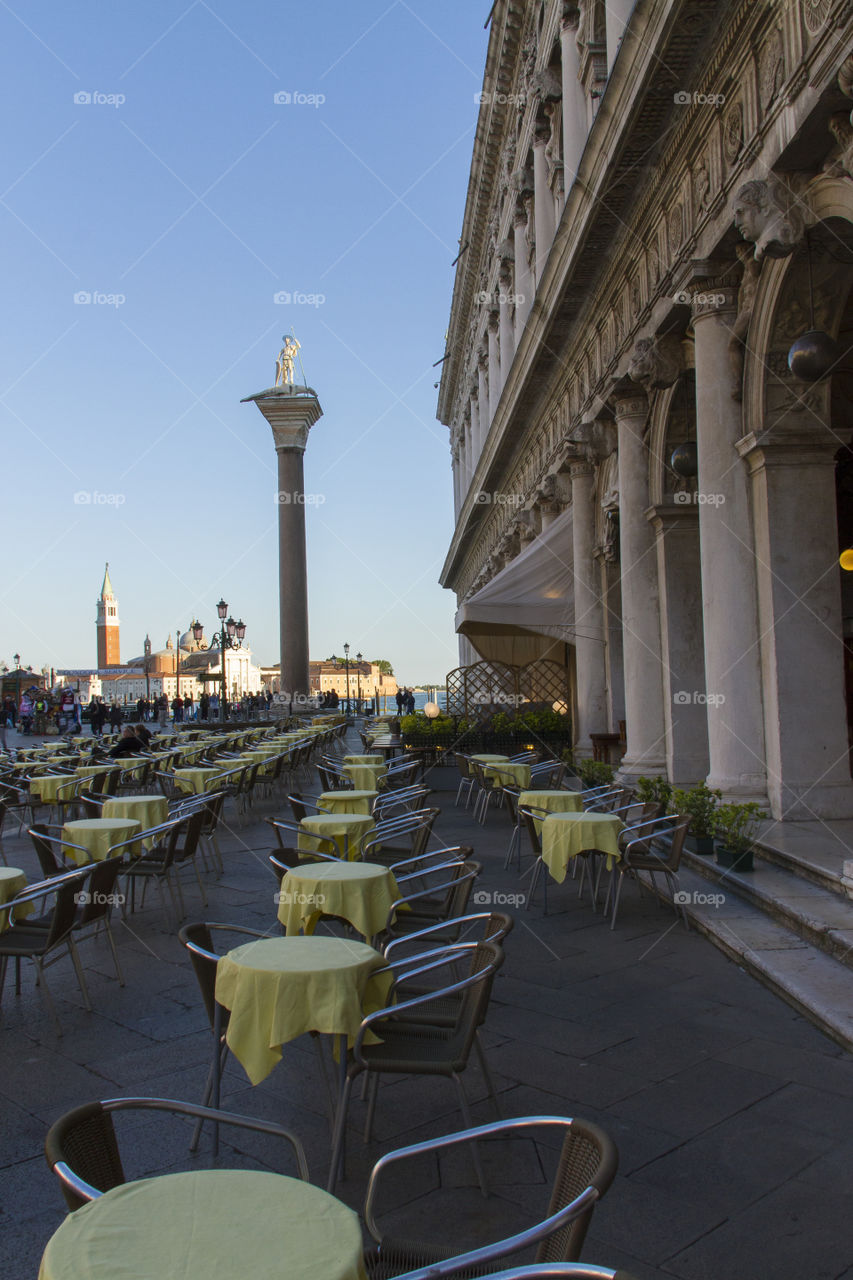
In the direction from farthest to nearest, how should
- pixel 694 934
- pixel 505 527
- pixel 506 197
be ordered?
pixel 505 527 < pixel 506 197 < pixel 694 934

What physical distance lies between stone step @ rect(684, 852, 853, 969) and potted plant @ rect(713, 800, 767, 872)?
0.07m

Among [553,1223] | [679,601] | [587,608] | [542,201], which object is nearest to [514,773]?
A: [679,601]

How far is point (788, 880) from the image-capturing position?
6.39m

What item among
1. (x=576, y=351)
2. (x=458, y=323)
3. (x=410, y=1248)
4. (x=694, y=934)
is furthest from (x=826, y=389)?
(x=458, y=323)

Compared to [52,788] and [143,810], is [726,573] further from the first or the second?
[52,788]

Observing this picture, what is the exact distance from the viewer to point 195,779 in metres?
12.0

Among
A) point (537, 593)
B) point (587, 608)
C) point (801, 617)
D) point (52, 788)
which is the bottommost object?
point (52, 788)

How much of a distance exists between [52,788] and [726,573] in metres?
7.86

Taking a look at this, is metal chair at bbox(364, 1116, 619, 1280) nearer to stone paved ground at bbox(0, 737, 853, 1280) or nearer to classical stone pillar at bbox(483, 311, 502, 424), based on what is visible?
stone paved ground at bbox(0, 737, 853, 1280)

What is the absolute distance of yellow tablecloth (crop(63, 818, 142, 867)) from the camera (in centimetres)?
675

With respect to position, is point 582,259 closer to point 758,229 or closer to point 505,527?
point 758,229

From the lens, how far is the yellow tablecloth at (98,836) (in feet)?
22.1

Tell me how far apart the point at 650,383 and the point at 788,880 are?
19.0ft

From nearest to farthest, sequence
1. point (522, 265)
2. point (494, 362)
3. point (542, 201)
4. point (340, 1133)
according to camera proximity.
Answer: point (340, 1133)
point (542, 201)
point (522, 265)
point (494, 362)
